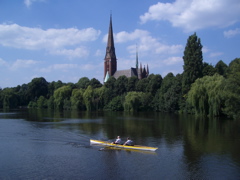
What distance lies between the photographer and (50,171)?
17.0 m

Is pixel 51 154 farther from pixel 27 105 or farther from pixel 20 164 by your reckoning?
pixel 27 105

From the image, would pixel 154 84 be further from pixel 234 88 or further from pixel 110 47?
pixel 234 88

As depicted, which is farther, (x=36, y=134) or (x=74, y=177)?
(x=36, y=134)

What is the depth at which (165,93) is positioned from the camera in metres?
76.4

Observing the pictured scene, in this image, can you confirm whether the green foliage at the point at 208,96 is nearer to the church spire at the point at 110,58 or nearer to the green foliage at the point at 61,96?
the green foliage at the point at 61,96

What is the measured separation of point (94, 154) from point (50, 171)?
5.32 meters

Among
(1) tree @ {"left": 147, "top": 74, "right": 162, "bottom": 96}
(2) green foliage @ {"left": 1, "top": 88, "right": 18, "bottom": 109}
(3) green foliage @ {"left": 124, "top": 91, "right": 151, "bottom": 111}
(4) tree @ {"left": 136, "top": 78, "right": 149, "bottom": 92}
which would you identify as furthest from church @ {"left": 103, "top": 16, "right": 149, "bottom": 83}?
(2) green foliage @ {"left": 1, "top": 88, "right": 18, "bottom": 109}

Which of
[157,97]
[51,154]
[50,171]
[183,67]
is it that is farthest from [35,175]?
[157,97]

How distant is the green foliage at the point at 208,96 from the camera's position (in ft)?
161

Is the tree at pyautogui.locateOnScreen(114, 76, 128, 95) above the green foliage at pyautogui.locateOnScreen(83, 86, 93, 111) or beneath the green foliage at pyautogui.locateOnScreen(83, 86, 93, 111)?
above

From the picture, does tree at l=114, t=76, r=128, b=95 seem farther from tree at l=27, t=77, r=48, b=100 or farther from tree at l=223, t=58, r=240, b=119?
tree at l=223, t=58, r=240, b=119

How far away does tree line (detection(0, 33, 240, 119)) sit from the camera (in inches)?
1909

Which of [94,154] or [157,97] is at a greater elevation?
[157,97]

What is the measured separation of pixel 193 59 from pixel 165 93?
712 inches
